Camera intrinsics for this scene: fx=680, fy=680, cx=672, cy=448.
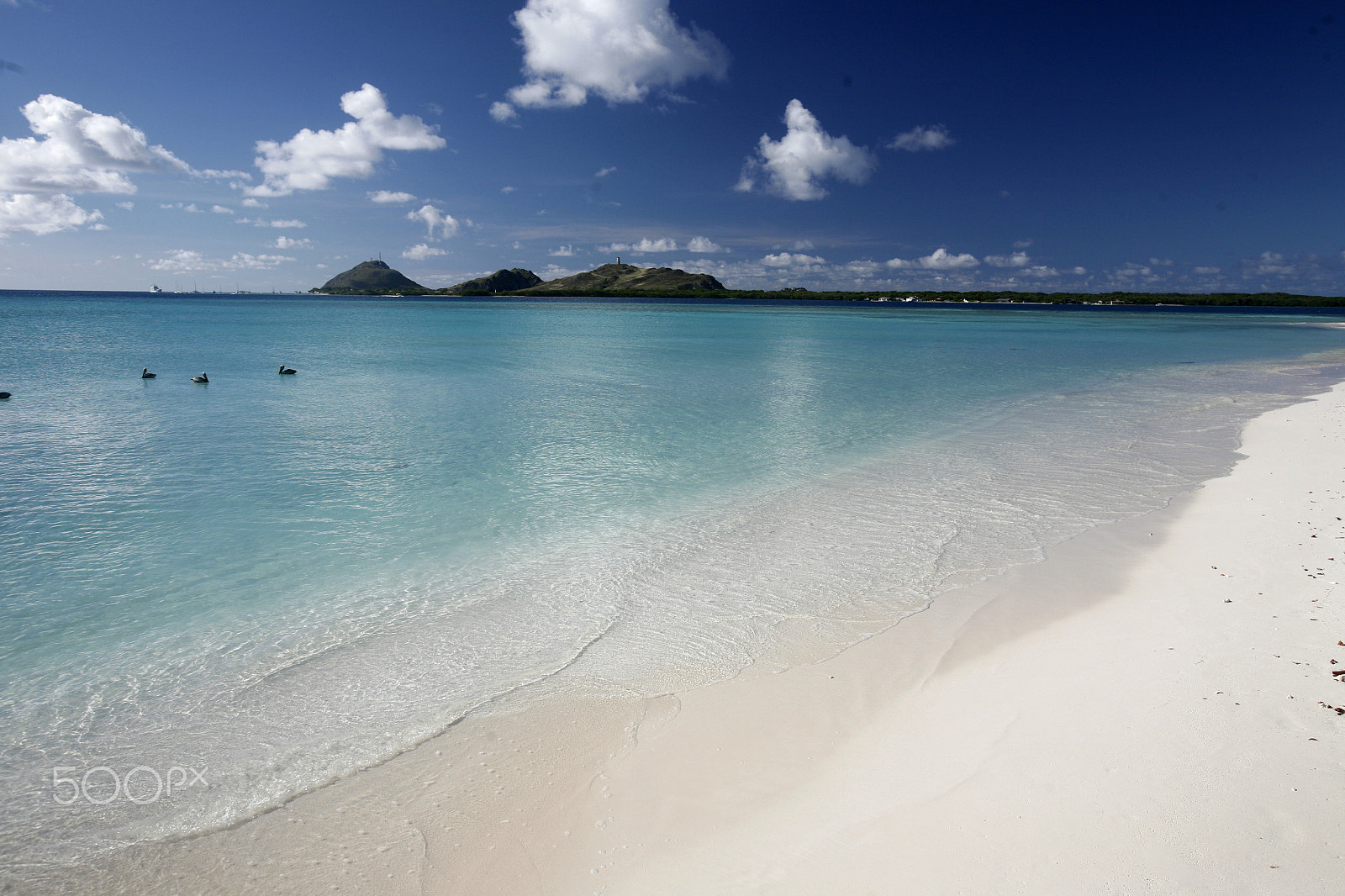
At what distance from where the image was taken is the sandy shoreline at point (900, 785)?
3340mm

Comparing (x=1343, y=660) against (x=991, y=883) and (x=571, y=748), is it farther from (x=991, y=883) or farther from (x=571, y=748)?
(x=571, y=748)

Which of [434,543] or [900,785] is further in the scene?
[434,543]

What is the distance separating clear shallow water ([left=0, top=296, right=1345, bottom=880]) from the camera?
470 cm

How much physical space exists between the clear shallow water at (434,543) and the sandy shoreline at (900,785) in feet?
1.55

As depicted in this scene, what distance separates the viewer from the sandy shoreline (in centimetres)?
334

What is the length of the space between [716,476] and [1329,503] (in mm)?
8184

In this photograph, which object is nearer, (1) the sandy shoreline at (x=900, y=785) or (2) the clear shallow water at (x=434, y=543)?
(1) the sandy shoreline at (x=900, y=785)

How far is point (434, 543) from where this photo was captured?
27.1ft

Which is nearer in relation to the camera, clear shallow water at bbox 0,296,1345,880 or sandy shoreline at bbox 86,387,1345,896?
sandy shoreline at bbox 86,387,1345,896

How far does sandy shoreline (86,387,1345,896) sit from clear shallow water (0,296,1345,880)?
47cm

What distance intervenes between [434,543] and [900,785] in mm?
6093

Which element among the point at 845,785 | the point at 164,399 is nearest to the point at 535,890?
the point at 845,785

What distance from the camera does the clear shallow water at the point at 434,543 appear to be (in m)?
4.70

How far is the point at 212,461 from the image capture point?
39.2 ft
